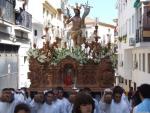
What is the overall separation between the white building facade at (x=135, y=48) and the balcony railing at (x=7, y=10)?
665cm

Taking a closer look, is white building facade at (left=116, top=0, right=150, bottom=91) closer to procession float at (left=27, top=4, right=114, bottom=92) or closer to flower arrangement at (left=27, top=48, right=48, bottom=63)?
procession float at (left=27, top=4, right=114, bottom=92)

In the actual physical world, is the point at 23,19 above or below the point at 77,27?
above

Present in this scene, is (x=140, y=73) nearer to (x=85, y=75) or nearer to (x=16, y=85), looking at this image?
(x=16, y=85)

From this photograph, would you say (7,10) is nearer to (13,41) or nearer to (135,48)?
(13,41)

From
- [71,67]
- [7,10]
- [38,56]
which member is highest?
[7,10]

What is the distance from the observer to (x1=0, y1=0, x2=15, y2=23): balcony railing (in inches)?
954

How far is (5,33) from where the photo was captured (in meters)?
26.5

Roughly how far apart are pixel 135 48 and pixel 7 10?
11336 millimetres

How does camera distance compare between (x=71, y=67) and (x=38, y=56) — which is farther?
(x=38, y=56)

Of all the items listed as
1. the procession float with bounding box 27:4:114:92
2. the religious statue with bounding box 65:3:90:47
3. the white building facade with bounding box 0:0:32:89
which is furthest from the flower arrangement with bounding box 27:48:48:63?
the white building facade with bounding box 0:0:32:89

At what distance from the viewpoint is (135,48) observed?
113 feet

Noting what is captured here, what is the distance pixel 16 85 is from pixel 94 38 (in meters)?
10.6

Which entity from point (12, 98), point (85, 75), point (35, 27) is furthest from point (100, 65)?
point (35, 27)

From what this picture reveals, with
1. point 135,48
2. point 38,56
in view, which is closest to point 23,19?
point 135,48
